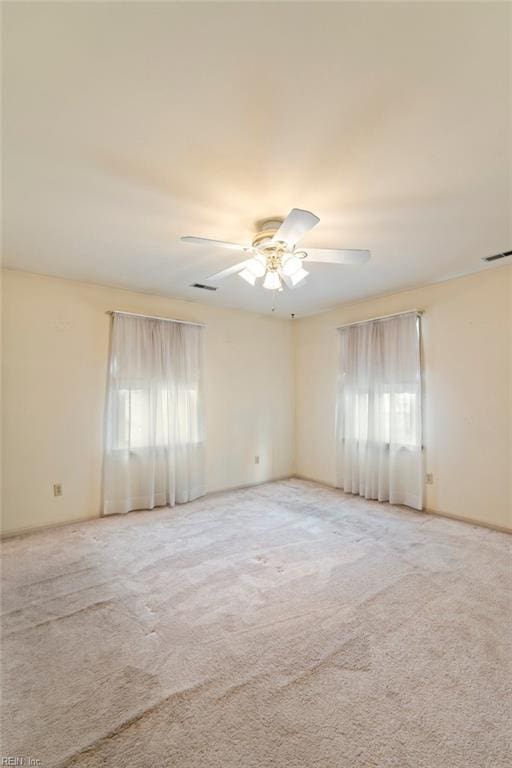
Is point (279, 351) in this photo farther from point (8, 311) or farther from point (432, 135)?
point (432, 135)

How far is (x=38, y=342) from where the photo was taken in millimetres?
3453

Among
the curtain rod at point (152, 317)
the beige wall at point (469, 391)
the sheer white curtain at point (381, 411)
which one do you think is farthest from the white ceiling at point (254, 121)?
the sheer white curtain at point (381, 411)

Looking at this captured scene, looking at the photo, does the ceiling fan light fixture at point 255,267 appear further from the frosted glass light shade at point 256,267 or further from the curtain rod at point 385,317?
the curtain rod at point 385,317

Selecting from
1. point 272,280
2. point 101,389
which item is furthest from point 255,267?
point 101,389

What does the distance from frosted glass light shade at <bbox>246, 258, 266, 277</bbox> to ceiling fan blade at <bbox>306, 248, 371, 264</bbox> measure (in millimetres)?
325

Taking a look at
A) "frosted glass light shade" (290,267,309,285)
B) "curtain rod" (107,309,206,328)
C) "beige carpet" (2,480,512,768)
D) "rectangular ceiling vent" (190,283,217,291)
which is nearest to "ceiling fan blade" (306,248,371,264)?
"frosted glass light shade" (290,267,309,285)

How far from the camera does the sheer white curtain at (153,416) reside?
12.5ft

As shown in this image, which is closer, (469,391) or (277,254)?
(277,254)

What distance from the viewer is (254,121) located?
151cm

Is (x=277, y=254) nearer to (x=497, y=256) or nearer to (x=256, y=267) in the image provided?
(x=256, y=267)

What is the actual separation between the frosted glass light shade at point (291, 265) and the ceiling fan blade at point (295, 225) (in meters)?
0.20

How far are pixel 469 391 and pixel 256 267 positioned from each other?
2598 mm

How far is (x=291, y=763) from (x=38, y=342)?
3.64m

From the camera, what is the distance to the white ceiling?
3.72ft
